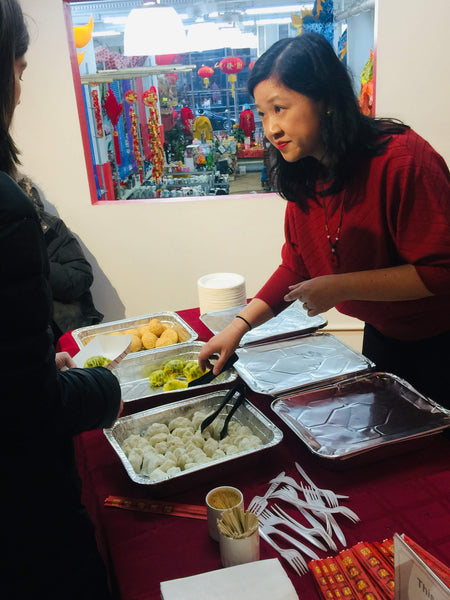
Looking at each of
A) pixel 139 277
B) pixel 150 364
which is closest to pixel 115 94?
pixel 139 277

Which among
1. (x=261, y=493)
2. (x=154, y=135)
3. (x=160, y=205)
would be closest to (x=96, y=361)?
(x=261, y=493)

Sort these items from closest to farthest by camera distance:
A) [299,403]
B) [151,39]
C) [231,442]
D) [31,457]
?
[31,457], [231,442], [299,403], [151,39]

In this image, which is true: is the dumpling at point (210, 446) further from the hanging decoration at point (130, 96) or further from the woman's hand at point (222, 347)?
the hanging decoration at point (130, 96)

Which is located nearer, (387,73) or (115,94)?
(387,73)

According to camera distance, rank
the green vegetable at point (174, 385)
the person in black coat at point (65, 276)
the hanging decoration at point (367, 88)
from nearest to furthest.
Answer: the green vegetable at point (174, 385) < the person in black coat at point (65, 276) < the hanging decoration at point (367, 88)

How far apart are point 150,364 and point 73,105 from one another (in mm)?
2010

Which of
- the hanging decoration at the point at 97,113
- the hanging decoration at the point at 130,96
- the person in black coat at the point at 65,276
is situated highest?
the hanging decoration at the point at 130,96

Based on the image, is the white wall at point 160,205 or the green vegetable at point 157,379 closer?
the green vegetable at point 157,379

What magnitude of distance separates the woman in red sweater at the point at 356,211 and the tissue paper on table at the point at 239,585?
24.0 inches

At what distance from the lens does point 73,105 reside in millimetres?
3137

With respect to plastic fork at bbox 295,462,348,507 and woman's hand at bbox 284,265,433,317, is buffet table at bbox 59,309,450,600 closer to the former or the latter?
plastic fork at bbox 295,462,348,507

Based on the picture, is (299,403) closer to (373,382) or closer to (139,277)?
(373,382)

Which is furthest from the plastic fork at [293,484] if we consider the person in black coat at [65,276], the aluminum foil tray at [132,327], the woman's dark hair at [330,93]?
the person in black coat at [65,276]

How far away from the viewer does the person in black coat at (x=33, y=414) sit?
72cm
